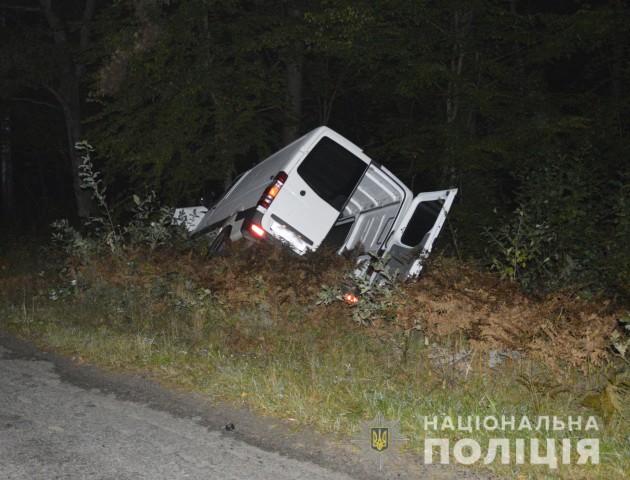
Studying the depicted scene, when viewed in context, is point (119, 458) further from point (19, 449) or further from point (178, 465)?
point (19, 449)

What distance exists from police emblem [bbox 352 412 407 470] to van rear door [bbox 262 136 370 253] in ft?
14.4

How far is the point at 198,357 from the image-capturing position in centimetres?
621

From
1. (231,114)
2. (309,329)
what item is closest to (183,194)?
(231,114)

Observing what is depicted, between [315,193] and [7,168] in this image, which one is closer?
[315,193]

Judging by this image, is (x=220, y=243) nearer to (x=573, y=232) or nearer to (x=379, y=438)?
(x=573, y=232)

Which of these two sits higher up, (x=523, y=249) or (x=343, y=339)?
(x=523, y=249)

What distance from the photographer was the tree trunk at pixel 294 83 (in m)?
14.5

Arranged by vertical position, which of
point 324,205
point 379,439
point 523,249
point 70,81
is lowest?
point 379,439

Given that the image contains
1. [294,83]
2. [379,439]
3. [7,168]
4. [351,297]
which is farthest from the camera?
[7,168]

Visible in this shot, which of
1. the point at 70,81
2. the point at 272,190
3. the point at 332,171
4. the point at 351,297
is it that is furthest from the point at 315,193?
the point at 70,81

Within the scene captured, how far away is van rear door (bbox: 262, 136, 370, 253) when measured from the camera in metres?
8.82

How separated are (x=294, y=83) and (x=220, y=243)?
7096 mm

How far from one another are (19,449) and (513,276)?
5.40 meters

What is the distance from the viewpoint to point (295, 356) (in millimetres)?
6215
